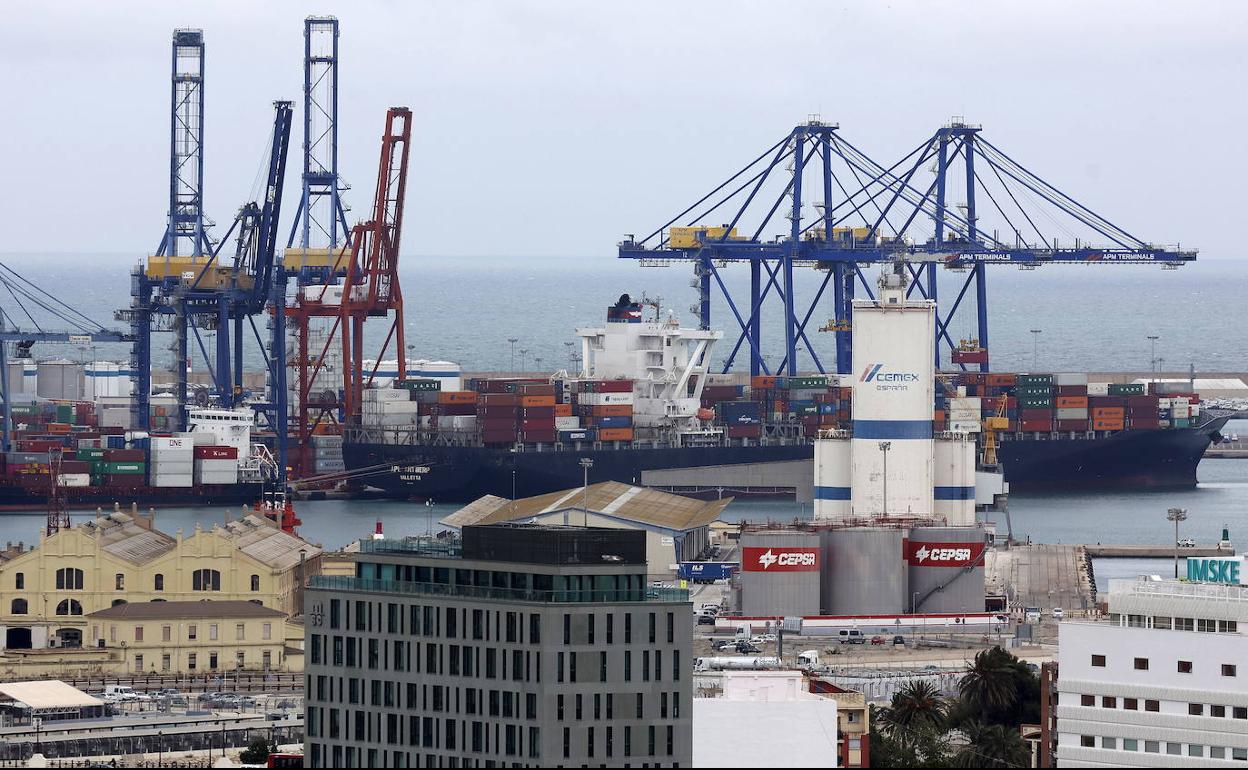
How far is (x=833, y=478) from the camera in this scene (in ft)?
255

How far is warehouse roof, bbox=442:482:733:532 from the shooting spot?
7956cm

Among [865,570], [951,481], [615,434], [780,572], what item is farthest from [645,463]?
[780,572]

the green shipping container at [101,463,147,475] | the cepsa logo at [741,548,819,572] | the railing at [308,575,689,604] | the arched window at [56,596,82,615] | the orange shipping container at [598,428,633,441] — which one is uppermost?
the orange shipping container at [598,428,633,441]

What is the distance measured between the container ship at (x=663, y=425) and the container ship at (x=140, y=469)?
18.5 feet

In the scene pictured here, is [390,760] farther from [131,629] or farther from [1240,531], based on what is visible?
[1240,531]

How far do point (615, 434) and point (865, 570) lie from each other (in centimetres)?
5454

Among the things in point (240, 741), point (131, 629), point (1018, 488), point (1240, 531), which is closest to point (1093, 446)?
point (1018, 488)

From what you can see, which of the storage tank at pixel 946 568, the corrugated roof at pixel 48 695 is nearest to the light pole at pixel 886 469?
the storage tank at pixel 946 568

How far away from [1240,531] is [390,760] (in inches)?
2644

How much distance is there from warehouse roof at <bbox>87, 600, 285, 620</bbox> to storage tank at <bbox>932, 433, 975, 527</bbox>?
19152 millimetres

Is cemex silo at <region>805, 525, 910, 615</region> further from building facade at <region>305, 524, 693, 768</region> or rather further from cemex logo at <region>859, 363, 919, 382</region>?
building facade at <region>305, 524, 693, 768</region>

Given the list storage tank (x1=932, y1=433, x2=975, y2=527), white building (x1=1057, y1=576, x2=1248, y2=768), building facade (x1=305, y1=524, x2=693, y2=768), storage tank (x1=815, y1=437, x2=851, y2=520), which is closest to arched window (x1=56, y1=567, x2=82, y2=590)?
storage tank (x1=815, y1=437, x2=851, y2=520)

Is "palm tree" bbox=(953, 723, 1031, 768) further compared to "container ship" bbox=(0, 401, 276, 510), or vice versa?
"container ship" bbox=(0, 401, 276, 510)

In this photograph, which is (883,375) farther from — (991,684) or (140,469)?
(140,469)
